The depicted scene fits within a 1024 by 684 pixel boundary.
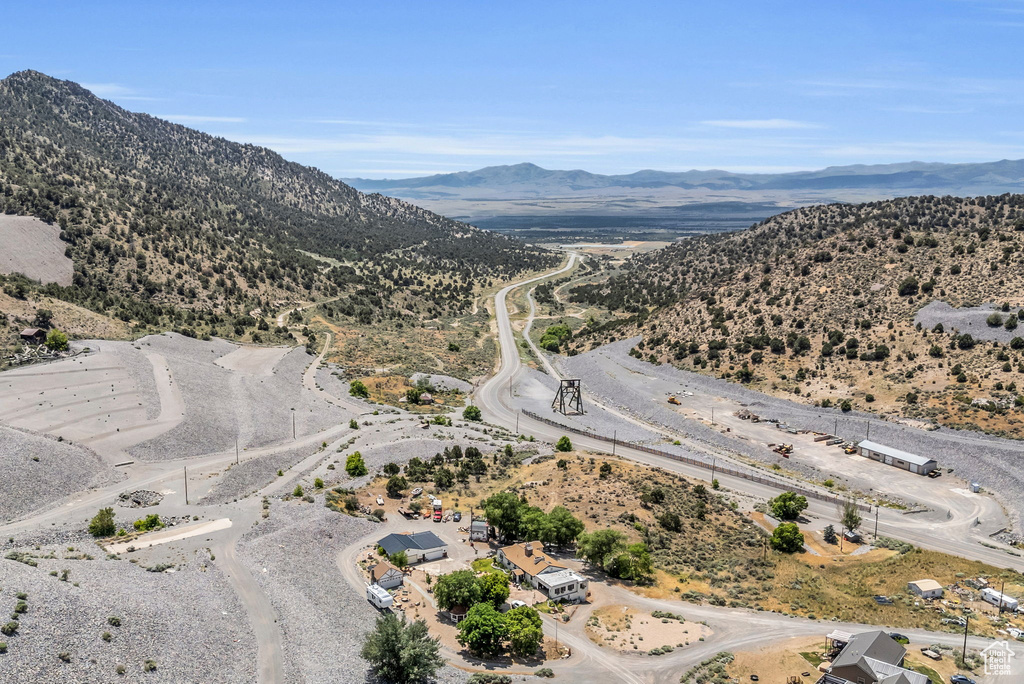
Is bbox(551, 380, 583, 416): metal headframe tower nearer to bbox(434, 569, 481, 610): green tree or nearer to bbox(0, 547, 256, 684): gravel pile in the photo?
bbox(434, 569, 481, 610): green tree

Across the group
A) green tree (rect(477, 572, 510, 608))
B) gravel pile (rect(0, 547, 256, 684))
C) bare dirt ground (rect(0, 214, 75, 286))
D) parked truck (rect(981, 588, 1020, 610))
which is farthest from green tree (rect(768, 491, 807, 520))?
bare dirt ground (rect(0, 214, 75, 286))

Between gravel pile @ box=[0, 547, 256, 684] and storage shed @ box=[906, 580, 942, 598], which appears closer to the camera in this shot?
gravel pile @ box=[0, 547, 256, 684]

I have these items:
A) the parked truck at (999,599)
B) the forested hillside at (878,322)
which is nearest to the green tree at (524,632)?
the parked truck at (999,599)

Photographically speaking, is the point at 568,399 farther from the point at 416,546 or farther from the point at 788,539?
the point at 416,546

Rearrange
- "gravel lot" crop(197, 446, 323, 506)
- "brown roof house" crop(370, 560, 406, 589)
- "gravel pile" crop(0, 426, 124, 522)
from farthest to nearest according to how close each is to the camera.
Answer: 1. "gravel lot" crop(197, 446, 323, 506)
2. "gravel pile" crop(0, 426, 124, 522)
3. "brown roof house" crop(370, 560, 406, 589)

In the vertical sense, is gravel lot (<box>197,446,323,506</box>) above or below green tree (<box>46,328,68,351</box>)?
below

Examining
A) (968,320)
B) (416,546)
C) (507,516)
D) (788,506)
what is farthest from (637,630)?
(968,320)

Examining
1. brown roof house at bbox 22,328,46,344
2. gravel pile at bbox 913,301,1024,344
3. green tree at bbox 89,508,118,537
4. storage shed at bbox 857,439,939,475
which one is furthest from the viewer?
gravel pile at bbox 913,301,1024,344
